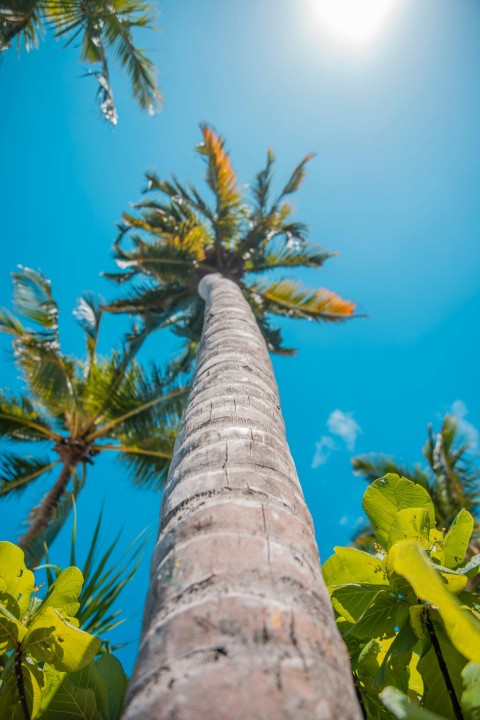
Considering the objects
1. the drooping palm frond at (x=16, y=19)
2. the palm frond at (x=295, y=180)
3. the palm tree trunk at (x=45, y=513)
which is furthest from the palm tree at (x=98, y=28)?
the palm tree trunk at (x=45, y=513)

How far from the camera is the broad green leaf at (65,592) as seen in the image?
114 centimetres

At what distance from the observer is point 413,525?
112 centimetres

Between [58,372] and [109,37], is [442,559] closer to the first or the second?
[58,372]

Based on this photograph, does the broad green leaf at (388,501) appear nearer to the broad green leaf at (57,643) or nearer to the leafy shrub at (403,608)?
the leafy shrub at (403,608)

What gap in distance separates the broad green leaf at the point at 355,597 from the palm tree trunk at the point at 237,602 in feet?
0.41

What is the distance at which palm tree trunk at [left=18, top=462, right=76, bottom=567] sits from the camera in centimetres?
672

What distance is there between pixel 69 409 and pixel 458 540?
8.43 meters

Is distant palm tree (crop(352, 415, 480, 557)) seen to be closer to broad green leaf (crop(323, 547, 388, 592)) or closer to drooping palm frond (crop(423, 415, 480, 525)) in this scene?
drooping palm frond (crop(423, 415, 480, 525))

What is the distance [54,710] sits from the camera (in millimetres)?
1045

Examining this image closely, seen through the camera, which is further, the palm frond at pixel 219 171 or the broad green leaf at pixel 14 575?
the palm frond at pixel 219 171

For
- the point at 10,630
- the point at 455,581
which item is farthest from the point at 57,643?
the point at 455,581

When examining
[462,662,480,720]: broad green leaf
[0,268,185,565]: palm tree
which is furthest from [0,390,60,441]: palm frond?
[462,662,480,720]: broad green leaf

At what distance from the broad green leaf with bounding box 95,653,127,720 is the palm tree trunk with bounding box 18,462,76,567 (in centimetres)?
619

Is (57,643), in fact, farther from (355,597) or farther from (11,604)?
(355,597)
